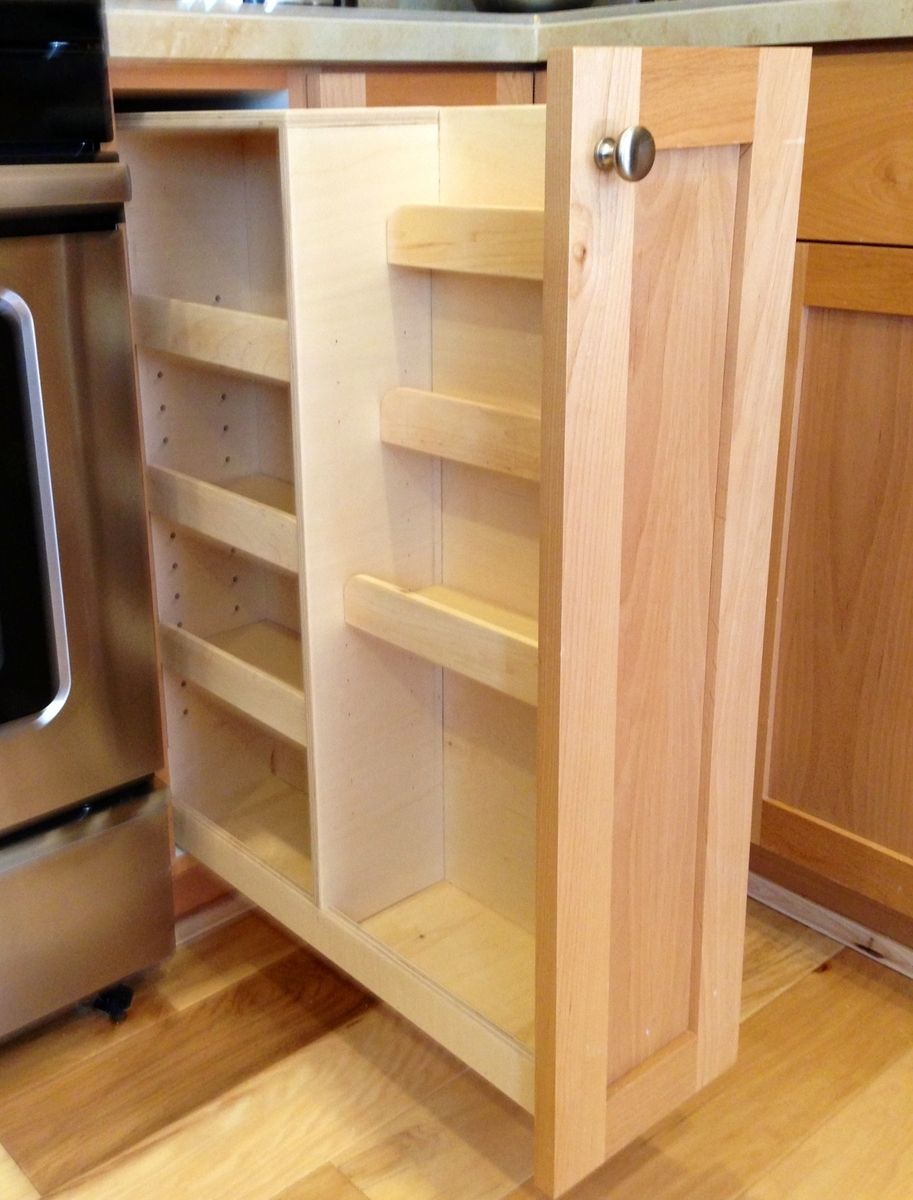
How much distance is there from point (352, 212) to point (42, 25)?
284mm

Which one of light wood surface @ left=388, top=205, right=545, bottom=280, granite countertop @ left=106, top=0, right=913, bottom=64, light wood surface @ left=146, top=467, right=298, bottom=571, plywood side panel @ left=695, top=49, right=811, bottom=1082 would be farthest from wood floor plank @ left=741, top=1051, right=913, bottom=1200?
granite countertop @ left=106, top=0, right=913, bottom=64

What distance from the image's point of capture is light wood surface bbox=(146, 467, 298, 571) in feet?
3.74

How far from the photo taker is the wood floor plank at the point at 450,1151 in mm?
1106

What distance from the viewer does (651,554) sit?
85cm

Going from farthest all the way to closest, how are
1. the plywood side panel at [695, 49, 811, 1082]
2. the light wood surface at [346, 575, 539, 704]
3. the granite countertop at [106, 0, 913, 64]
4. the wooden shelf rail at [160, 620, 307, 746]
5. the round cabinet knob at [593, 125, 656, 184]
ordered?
the wooden shelf rail at [160, 620, 307, 746], the granite countertop at [106, 0, 913, 64], the light wood surface at [346, 575, 539, 704], the plywood side panel at [695, 49, 811, 1082], the round cabinet knob at [593, 125, 656, 184]

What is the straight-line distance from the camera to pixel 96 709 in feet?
3.93

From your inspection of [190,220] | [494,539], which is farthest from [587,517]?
[190,220]

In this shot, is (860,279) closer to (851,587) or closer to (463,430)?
(851,587)

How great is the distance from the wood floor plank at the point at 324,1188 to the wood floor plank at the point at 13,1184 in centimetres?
23

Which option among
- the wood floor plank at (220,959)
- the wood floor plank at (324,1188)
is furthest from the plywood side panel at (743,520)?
the wood floor plank at (220,959)

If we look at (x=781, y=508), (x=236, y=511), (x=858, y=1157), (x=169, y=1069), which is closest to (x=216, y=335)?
(x=236, y=511)

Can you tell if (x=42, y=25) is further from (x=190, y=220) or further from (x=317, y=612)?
(x=317, y=612)

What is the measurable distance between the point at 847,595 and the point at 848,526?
0.24 feet

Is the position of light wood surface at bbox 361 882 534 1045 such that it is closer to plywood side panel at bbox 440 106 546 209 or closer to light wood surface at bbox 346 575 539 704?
light wood surface at bbox 346 575 539 704
